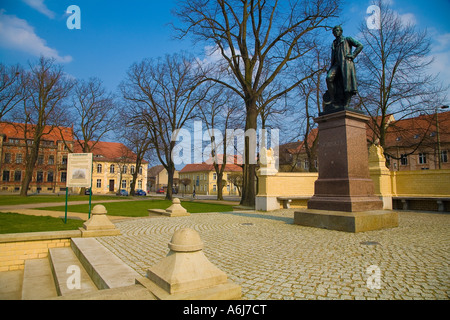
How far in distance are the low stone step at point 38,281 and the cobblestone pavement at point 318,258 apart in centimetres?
123

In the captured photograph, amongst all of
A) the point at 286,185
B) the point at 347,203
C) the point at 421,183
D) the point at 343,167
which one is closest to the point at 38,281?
the point at 347,203

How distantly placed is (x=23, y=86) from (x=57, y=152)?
40.7 metres

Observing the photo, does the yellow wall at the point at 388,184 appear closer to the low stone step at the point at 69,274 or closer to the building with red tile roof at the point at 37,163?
the low stone step at the point at 69,274

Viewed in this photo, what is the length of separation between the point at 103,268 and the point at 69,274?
3.14 ft

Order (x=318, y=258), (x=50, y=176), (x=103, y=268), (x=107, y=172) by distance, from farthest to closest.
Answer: (x=107, y=172), (x=50, y=176), (x=318, y=258), (x=103, y=268)

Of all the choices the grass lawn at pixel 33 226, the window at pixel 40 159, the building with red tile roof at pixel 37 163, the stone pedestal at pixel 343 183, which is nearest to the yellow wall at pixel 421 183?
the stone pedestal at pixel 343 183

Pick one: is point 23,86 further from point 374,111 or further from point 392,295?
point 392,295

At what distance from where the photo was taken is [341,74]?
9.78m

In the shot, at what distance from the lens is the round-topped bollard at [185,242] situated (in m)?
3.33

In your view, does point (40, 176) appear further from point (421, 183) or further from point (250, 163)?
point (421, 183)

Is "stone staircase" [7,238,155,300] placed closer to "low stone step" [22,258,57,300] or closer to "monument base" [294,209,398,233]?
"low stone step" [22,258,57,300]
